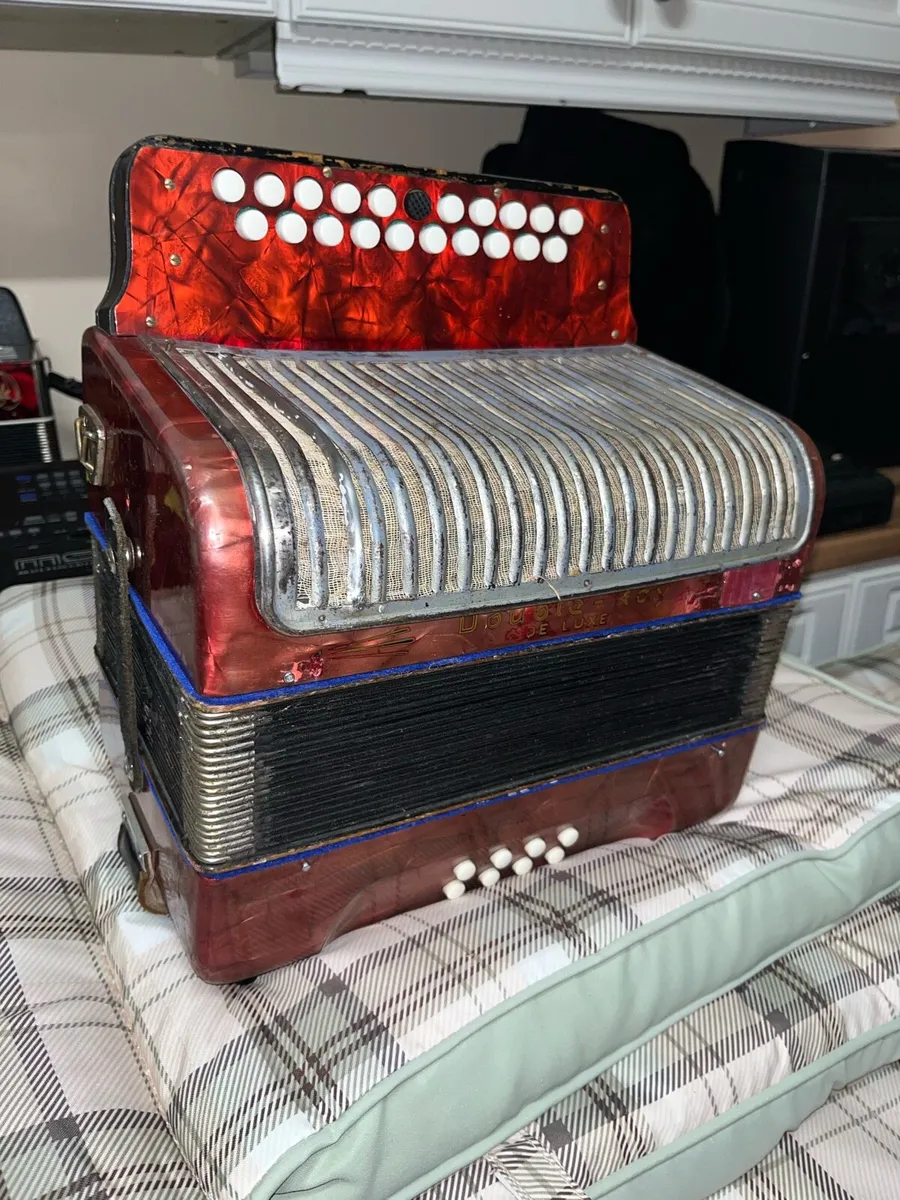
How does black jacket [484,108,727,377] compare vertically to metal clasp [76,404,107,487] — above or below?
above

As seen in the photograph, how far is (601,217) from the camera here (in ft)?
3.48

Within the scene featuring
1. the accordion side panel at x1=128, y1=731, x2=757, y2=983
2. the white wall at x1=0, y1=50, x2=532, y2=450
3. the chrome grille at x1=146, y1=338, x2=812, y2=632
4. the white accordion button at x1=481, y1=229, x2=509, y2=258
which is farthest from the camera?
the white wall at x1=0, y1=50, x2=532, y2=450

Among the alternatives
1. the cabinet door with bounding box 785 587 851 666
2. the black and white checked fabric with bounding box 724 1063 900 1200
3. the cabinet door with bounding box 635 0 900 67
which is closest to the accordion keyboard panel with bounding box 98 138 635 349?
the cabinet door with bounding box 635 0 900 67

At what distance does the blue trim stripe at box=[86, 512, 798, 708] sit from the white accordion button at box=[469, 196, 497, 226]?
0.45 metres

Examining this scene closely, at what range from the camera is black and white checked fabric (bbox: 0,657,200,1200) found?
2.24ft

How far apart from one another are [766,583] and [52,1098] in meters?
0.74

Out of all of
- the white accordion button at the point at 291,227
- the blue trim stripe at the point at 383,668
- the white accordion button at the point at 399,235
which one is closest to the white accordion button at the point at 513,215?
the white accordion button at the point at 399,235

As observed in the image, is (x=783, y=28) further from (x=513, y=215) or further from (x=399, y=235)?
(x=399, y=235)

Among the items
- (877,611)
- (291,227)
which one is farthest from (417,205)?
(877,611)

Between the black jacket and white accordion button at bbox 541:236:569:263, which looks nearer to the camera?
white accordion button at bbox 541:236:569:263

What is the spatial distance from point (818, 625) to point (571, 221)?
0.84 meters

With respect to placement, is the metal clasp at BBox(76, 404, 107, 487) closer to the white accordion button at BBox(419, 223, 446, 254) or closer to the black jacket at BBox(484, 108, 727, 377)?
the white accordion button at BBox(419, 223, 446, 254)

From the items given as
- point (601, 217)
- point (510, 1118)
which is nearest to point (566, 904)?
point (510, 1118)

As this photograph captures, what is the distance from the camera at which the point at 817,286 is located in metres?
1.53
